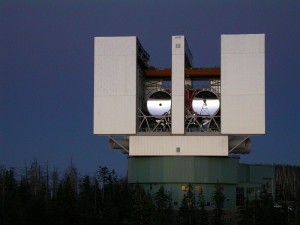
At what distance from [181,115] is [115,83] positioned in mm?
6590

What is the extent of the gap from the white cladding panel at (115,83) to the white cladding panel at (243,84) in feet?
26.7

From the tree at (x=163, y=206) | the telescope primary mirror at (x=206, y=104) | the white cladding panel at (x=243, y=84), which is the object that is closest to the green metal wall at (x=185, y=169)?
the tree at (x=163, y=206)

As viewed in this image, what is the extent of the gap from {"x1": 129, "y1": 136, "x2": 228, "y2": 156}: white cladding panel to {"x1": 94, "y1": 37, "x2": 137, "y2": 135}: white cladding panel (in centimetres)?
173

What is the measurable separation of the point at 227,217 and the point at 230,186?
6023 millimetres

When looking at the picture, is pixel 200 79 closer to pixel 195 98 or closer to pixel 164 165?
pixel 195 98

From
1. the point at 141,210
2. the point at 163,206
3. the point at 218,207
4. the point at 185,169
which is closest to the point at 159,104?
the point at 185,169

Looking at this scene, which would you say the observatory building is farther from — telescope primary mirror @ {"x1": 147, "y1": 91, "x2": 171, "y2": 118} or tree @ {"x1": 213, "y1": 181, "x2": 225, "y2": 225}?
tree @ {"x1": 213, "y1": 181, "x2": 225, "y2": 225}

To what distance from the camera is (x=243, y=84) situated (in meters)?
67.5

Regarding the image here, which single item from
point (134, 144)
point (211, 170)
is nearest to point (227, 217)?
point (211, 170)

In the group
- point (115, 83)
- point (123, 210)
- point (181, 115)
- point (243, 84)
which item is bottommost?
point (123, 210)

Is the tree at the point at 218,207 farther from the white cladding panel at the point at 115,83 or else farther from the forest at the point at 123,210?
the white cladding panel at the point at 115,83

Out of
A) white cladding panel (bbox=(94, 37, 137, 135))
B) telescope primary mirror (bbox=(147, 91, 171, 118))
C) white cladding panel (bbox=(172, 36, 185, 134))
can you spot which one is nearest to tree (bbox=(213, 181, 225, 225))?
white cladding panel (bbox=(172, 36, 185, 134))

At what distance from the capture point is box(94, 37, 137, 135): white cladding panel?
6844 cm

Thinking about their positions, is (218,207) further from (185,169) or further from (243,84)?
(243,84)
